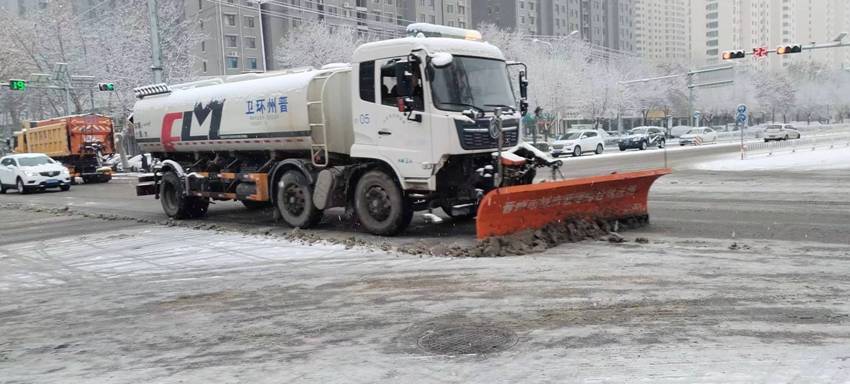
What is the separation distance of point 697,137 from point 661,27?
135 meters

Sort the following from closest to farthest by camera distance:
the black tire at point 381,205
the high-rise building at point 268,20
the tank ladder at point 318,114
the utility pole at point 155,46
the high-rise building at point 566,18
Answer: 1. the black tire at point 381,205
2. the tank ladder at point 318,114
3. the utility pole at point 155,46
4. the high-rise building at point 268,20
5. the high-rise building at point 566,18

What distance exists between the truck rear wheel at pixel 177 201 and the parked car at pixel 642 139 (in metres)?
35.5

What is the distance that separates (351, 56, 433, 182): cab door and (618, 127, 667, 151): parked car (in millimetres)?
37368

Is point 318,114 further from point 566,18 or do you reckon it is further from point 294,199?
point 566,18

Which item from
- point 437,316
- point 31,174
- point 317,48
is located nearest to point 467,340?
point 437,316

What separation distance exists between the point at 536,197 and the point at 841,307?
4.20m

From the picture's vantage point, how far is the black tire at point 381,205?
10398 mm

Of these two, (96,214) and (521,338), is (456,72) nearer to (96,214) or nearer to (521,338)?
(521,338)

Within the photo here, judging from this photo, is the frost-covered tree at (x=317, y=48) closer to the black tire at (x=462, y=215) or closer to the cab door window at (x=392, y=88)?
the black tire at (x=462, y=215)

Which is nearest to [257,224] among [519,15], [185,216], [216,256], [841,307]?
[185,216]

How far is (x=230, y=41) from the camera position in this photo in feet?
266

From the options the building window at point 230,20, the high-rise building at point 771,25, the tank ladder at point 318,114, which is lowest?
the tank ladder at point 318,114

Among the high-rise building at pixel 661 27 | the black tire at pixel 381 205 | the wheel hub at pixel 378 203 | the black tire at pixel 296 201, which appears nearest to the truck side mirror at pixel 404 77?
the black tire at pixel 381 205

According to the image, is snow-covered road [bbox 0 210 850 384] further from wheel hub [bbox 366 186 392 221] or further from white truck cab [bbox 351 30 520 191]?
white truck cab [bbox 351 30 520 191]
